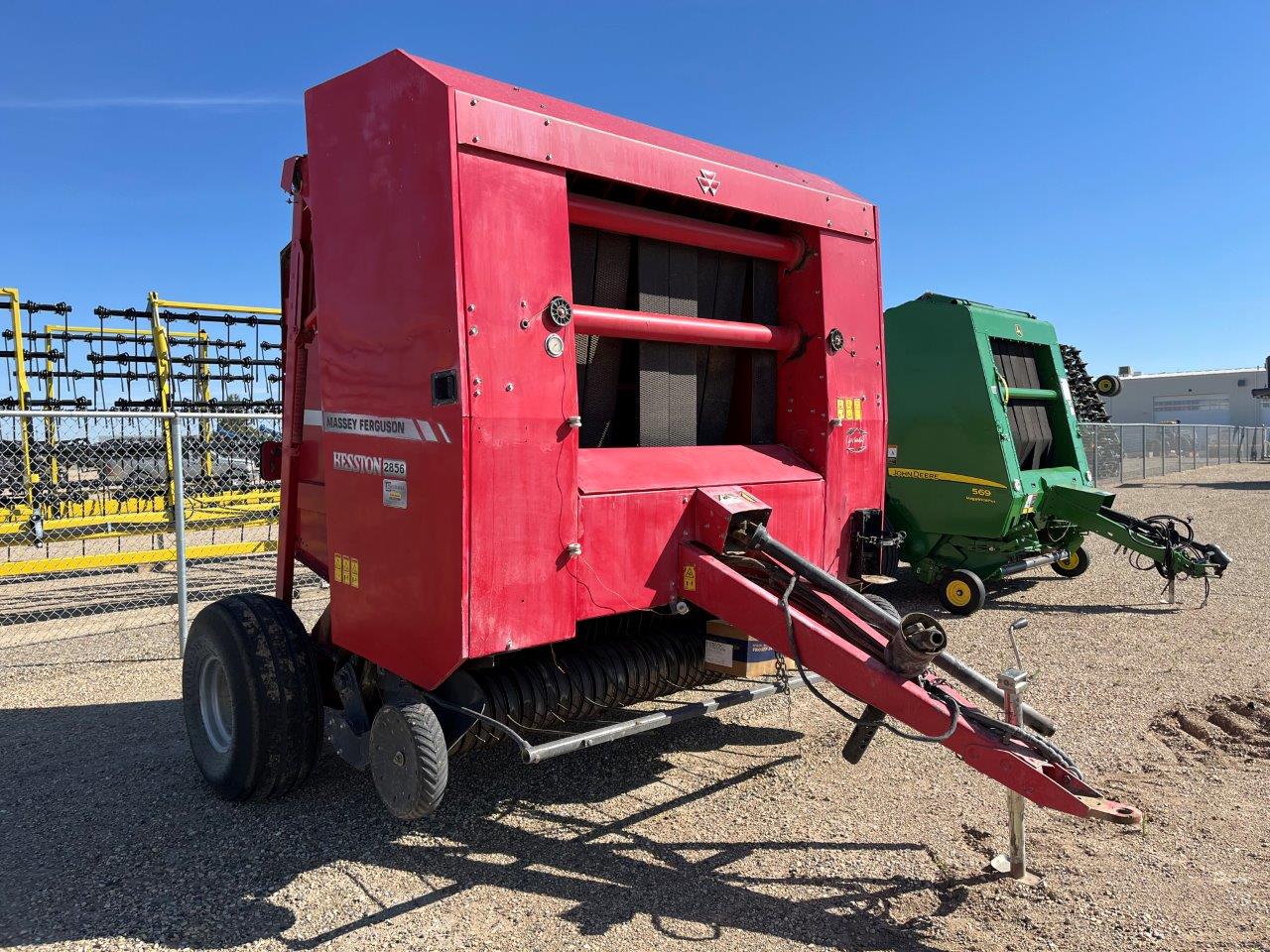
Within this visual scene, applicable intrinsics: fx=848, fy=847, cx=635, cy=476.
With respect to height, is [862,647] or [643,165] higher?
[643,165]

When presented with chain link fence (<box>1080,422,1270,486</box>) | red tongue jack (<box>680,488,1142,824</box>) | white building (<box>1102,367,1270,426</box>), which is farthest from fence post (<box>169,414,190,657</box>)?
white building (<box>1102,367,1270,426</box>)

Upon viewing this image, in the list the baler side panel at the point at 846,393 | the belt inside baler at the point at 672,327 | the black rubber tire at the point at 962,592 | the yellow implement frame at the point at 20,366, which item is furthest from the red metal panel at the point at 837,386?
the yellow implement frame at the point at 20,366

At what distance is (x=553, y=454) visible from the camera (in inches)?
120

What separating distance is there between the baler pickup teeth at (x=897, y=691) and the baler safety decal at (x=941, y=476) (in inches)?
191

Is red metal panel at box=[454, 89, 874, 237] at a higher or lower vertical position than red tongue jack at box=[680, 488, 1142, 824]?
higher

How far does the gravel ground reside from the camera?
287 cm

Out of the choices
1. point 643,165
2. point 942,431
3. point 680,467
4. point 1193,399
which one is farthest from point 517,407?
point 1193,399

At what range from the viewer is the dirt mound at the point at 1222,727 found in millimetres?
4406

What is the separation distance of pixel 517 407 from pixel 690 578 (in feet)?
3.40

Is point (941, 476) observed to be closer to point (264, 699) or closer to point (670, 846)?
point (670, 846)

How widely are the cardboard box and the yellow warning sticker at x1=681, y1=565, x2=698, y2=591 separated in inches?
16.5

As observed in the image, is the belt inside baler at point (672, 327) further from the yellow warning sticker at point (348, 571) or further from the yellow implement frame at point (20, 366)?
the yellow implement frame at point (20, 366)

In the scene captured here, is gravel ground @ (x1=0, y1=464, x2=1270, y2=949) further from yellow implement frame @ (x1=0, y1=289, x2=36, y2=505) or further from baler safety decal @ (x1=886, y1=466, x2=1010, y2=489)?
yellow implement frame @ (x1=0, y1=289, x2=36, y2=505)

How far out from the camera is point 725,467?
3746mm
